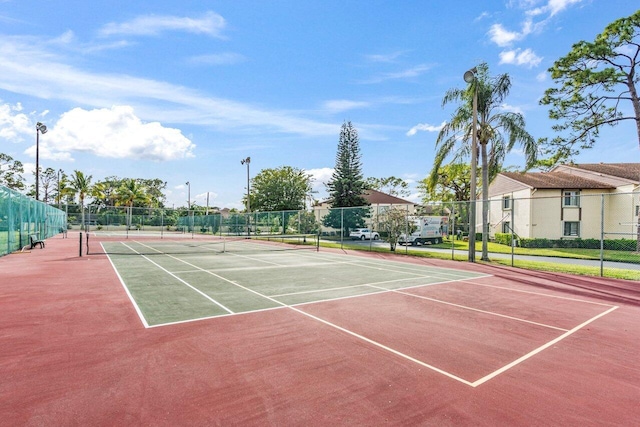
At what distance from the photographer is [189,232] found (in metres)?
46.3

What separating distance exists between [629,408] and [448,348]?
2.01 meters

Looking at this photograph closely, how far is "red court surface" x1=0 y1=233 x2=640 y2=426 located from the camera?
334 cm

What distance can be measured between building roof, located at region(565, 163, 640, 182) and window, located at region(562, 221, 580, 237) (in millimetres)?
6500

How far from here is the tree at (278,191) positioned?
175ft

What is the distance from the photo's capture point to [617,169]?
34219mm

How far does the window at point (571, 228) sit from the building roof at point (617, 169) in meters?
6.50

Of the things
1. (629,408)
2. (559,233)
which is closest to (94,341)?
(629,408)

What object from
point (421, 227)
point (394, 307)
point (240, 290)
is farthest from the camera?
point (421, 227)

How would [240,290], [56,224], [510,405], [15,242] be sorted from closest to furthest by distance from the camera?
[510,405] < [240,290] < [15,242] < [56,224]

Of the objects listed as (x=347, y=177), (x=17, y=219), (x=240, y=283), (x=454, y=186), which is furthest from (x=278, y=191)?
(x=240, y=283)

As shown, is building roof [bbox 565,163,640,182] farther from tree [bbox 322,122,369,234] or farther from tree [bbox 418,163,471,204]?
tree [bbox 322,122,369,234]

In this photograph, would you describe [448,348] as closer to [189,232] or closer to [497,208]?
[497,208]

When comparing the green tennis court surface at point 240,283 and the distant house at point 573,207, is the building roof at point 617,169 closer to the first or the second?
the distant house at point 573,207

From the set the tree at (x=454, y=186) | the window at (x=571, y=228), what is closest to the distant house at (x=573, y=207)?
the window at (x=571, y=228)
